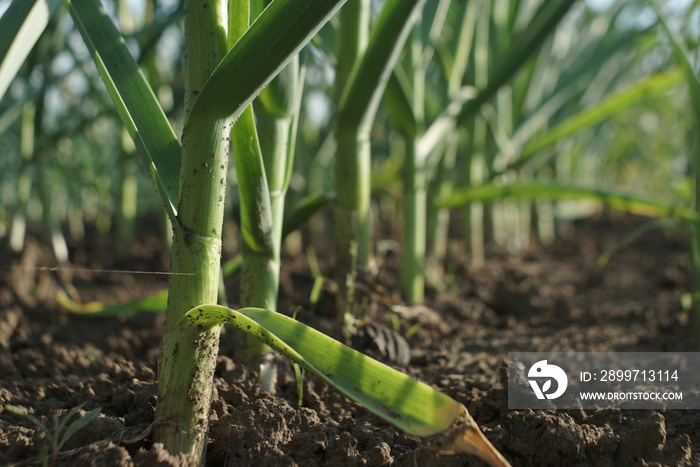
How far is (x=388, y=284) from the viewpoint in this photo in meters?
1.44

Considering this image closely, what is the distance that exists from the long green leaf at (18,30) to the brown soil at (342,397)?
315mm

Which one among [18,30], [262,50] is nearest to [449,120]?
[262,50]

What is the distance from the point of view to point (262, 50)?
492 mm

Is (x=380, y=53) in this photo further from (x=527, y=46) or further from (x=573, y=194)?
(x=573, y=194)

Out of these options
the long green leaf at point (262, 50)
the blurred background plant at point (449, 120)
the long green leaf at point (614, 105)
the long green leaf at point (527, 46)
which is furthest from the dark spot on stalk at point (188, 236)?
the long green leaf at point (614, 105)

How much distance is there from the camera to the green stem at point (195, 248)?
52cm

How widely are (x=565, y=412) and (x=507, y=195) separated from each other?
544mm

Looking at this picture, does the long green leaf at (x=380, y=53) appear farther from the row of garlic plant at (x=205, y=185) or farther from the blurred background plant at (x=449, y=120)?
the row of garlic plant at (x=205, y=185)

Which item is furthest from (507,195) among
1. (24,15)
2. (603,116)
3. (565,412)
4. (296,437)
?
(24,15)

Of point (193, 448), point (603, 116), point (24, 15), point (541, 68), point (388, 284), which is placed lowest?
point (193, 448)

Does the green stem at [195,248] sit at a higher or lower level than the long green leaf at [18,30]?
lower

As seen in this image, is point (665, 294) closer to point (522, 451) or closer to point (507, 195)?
point (507, 195)

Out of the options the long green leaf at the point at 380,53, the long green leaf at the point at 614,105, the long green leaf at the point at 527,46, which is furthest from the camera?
the long green leaf at the point at 614,105

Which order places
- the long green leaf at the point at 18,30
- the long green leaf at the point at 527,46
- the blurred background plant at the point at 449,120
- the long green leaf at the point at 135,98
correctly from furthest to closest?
the blurred background plant at the point at 449,120 < the long green leaf at the point at 527,46 < the long green leaf at the point at 135,98 < the long green leaf at the point at 18,30
